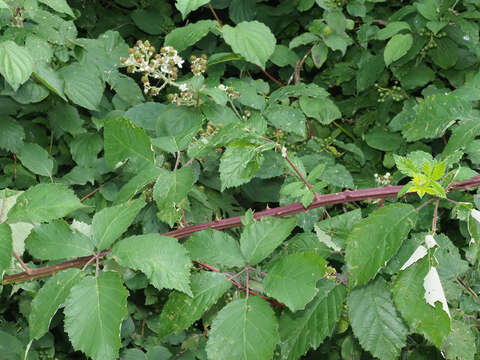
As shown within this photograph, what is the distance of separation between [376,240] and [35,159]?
1215 millimetres

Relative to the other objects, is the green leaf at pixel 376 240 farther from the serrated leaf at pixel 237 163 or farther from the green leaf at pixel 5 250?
the green leaf at pixel 5 250

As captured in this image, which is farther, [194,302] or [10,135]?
[10,135]

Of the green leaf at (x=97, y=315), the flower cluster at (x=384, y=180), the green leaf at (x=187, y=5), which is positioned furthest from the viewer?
the flower cluster at (x=384, y=180)

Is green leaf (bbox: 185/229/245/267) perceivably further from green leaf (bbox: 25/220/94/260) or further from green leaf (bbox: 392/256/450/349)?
green leaf (bbox: 392/256/450/349)

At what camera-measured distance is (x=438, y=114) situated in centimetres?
147

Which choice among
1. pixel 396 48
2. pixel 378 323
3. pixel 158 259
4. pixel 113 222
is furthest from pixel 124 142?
pixel 396 48

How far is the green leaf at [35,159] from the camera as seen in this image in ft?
5.71

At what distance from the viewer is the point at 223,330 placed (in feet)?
3.66

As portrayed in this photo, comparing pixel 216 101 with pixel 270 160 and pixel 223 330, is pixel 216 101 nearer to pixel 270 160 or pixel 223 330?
pixel 270 160

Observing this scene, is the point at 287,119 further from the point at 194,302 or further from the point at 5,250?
the point at 5,250

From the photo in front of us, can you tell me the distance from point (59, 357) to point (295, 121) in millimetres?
1120

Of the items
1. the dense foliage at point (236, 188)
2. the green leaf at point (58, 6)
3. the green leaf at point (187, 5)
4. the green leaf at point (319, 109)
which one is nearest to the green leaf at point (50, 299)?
the dense foliage at point (236, 188)

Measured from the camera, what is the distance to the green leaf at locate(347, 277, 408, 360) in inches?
47.9

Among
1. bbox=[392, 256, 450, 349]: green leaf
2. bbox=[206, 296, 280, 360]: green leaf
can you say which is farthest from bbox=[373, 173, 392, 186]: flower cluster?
bbox=[206, 296, 280, 360]: green leaf
